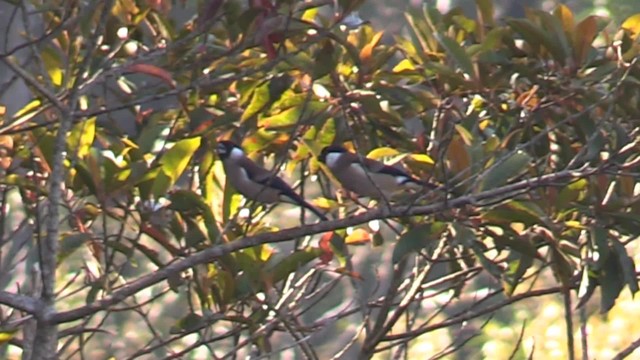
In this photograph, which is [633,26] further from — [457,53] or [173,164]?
[173,164]

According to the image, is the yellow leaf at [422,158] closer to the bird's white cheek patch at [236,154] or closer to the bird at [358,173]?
the bird at [358,173]

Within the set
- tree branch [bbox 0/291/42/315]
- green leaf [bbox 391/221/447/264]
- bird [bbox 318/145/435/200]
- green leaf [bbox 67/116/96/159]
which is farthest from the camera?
bird [bbox 318/145/435/200]

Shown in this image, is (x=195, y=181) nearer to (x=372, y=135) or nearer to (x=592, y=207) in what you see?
(x=372, y=135)

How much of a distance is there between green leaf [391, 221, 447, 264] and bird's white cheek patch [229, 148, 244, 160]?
875 mm

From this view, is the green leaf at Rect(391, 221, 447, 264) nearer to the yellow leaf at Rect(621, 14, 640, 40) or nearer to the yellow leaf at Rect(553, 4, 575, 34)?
the yellow leaf at Rect(553, 4, 575, 34)

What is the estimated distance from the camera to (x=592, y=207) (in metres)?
3.17

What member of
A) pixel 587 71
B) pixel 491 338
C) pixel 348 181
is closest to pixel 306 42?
pixel 348 181

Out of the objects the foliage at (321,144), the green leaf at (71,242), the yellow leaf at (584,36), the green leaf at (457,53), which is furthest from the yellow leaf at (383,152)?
the green leaf at (71,242)

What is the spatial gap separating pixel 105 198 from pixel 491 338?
3.54m

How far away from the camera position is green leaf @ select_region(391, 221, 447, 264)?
2984 mm

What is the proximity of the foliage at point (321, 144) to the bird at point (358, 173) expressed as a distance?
5 cm

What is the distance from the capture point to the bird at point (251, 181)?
3.51 metres

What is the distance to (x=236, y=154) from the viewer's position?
383cm

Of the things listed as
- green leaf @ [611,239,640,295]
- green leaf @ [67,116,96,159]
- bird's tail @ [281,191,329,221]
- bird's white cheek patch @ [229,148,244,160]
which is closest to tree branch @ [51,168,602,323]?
green leaf @ [611,239,640,295]
